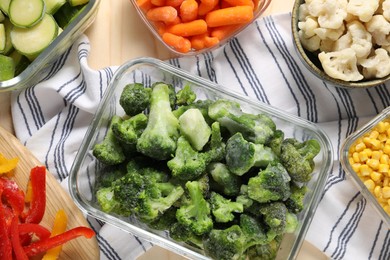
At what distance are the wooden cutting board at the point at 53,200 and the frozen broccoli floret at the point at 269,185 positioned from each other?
60 centimetres

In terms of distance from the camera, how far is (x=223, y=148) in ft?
6.19

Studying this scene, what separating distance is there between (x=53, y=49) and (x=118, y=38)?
257 mm

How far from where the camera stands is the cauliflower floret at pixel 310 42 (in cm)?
208

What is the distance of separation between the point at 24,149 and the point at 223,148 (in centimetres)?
69

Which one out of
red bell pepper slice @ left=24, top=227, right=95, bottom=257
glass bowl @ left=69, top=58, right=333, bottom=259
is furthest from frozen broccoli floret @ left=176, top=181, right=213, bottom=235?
red bell pepper slice @ left=24, top=227, right=95, bottom=257

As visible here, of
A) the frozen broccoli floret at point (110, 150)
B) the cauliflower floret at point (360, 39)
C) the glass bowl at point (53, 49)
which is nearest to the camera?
the frozen broccoli floret at point (110, 150)

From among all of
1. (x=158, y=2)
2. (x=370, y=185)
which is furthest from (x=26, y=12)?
(x=370, y=185)

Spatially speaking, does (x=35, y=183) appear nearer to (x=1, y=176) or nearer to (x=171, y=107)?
(x=1, y=176)

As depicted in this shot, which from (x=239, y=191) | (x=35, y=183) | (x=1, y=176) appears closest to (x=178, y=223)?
(x=239, y=191)

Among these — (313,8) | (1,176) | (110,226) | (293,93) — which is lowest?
(110,226)

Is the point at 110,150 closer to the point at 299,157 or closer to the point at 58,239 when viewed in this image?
the point at 58,239

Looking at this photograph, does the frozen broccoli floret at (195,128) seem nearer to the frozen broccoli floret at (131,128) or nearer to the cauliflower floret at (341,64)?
the frozen broccoli floret at (131,128)

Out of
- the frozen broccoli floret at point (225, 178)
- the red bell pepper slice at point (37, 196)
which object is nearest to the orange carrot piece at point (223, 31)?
the frozen broccoli floret at point (225, 178)

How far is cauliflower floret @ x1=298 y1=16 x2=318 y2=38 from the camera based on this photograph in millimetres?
2035
